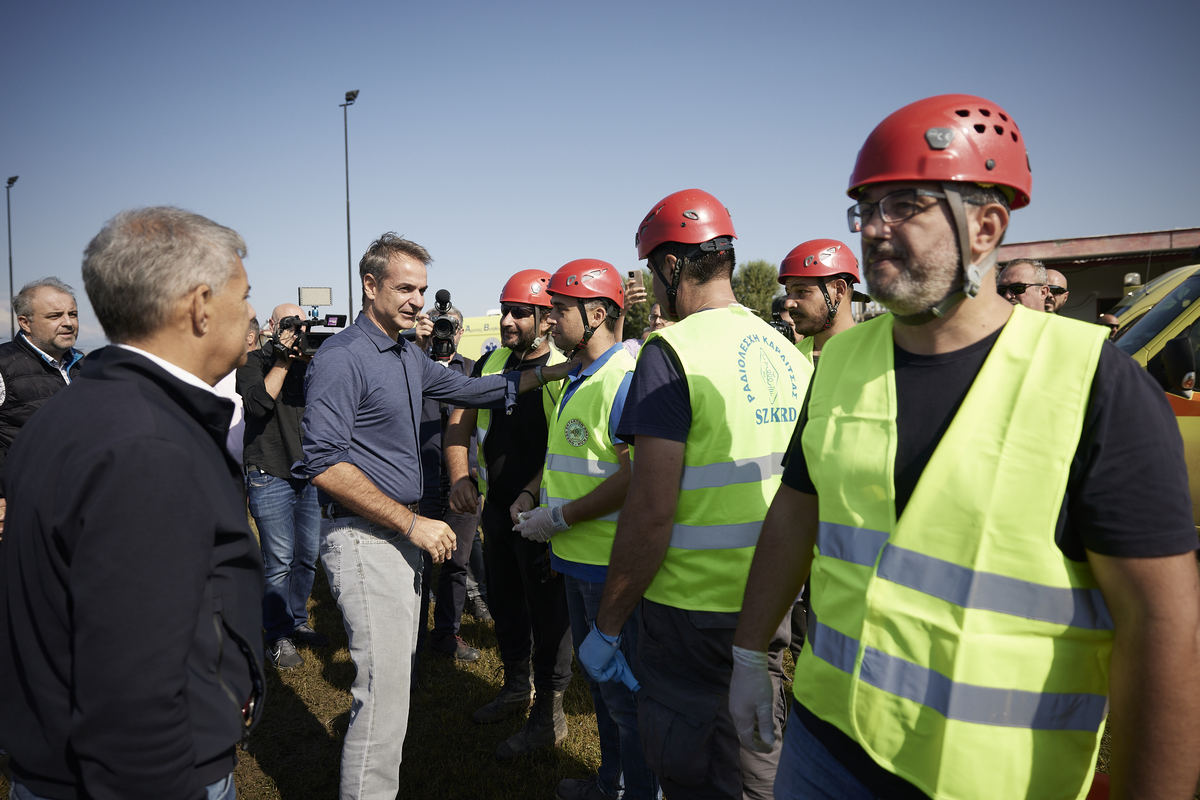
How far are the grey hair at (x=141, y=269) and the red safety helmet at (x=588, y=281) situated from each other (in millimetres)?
2218

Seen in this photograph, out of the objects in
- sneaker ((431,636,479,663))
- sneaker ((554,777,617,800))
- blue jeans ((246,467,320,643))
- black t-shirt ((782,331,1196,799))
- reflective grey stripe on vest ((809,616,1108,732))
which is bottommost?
sneaker ((431,636,479,663))

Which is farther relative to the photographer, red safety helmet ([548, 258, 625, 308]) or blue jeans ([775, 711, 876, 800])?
red safety helmet ([548, 258, 625, 308])

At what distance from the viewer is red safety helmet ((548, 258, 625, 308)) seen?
3672 mm

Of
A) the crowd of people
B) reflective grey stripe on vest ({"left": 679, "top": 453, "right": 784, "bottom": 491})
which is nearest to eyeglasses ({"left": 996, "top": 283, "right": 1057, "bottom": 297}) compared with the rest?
the crowd of people

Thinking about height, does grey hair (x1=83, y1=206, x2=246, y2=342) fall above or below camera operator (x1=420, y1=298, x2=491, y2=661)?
above

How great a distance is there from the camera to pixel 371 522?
2982mm

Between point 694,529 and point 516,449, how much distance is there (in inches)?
90.2

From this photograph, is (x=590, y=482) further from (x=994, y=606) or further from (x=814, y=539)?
(x=994, y=606)

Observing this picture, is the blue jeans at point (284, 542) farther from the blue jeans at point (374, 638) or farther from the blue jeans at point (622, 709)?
the blue jeans at point (622, 709)

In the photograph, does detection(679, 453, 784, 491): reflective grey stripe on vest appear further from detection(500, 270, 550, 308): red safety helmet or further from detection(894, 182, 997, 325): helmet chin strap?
detection(500, 270, 550, 308): red safety helmet

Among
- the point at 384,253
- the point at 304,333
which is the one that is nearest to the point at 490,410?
the point at 304,333

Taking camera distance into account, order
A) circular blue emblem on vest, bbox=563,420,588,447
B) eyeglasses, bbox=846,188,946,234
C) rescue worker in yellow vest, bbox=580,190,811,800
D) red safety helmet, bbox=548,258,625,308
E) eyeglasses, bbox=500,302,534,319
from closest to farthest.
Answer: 1. eyeglasses, bbox=846,188,946,234
2. rescue worker in yellow vest, bbox=580,190,811,800
3. circular blue emblem on vest, bbox=563,420,588,447
4. red safety helmet, bbox=548,258,625,308
5. eyeglasses, bbox=500,302,534,319

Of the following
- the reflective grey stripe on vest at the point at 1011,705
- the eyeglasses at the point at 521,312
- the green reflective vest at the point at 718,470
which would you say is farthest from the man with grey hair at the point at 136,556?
the eyeglasses at the point at 521,312

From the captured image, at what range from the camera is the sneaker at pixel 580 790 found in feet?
11.4
